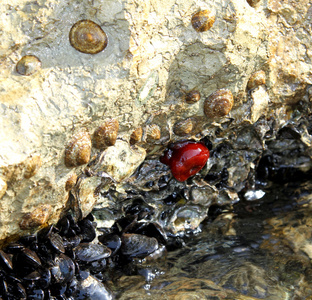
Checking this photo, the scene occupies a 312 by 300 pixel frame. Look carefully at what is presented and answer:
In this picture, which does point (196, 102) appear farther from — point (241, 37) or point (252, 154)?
point (252, 154)

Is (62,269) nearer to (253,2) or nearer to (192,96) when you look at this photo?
(192,96)

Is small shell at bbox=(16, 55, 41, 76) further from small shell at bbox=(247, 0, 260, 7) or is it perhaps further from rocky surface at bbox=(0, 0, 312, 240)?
small shell at bbox=(247, 0, 260, 7)

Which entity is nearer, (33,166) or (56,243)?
(33,166)

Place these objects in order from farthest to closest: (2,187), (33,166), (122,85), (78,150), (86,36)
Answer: (122,85) → (78,150) → (86,36) → (33,166) → (2,187)

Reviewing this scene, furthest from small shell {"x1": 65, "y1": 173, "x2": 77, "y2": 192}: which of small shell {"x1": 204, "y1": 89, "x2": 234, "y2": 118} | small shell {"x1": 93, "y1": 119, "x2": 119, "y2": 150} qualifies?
small shell {"x1": 204, "y1": 89, "x2": 234, "y2": 118}

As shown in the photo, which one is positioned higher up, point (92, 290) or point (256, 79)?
point (256, 79)

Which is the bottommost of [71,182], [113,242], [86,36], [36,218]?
[113,242]

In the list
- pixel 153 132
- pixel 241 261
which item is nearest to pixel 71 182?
pixel 153 132
